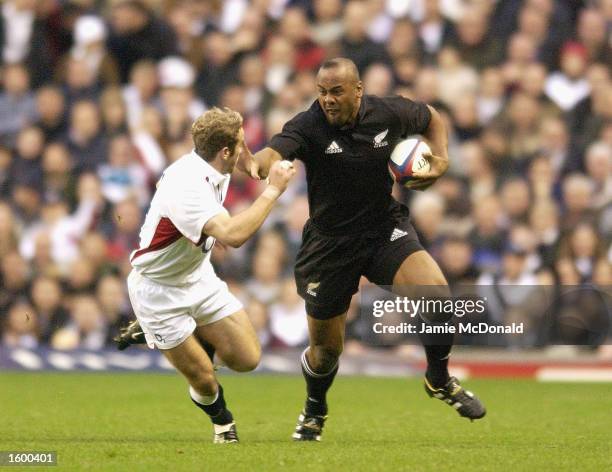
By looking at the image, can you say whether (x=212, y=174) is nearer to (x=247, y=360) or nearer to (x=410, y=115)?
(x=247, y=360)

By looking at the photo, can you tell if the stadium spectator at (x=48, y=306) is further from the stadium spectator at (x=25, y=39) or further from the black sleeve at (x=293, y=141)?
the black sleeve at (x=293, y=141)

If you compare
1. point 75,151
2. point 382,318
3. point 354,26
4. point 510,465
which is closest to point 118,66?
point 75,151

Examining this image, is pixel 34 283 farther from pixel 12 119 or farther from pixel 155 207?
pixel 155 207

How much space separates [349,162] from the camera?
9219mm

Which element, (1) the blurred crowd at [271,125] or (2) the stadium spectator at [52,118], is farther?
(2) the stadium spectator at [52,118]

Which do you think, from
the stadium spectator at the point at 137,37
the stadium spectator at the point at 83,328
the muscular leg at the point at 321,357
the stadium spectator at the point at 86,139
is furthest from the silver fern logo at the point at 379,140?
the stadium spectator at the point at 137,37

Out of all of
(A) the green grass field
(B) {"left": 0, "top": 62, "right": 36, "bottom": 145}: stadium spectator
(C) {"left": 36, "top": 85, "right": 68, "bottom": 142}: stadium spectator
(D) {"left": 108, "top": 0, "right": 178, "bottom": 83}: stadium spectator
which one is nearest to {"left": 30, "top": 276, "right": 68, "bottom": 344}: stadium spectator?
(A) the green grass field

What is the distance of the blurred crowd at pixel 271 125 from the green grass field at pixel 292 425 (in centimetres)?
104

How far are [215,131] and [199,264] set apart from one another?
959 mm

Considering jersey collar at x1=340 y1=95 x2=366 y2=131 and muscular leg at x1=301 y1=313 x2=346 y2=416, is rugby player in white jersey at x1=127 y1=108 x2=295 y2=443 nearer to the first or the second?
muscular leg at x1=301 y1=313 x2=346 y2=416

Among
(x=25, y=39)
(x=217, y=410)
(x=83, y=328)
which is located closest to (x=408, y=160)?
(x=217, y=410)

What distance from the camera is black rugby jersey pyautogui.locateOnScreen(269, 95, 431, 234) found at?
9195mm

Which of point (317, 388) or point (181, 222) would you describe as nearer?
point (181, 222)

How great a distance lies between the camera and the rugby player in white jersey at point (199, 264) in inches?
340
